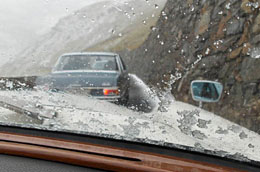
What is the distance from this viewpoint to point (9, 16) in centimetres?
329

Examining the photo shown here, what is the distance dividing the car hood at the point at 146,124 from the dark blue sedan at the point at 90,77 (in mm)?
180

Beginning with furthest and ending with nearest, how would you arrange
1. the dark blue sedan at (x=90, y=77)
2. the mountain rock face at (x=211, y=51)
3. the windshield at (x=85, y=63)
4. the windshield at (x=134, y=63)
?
the mountain rock face at (x=211, y=51) < the windshield at (x=85, y=63) < the dark blue sedan at (x=90, y=77) < the windshield at (x=134, y=63)

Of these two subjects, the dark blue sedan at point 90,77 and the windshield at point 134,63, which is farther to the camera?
the dark blue sedan at point 90,77

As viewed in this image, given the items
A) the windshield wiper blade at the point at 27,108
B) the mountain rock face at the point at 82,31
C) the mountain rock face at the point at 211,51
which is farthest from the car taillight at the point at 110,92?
the windshield wiper blade at the point at 27,108

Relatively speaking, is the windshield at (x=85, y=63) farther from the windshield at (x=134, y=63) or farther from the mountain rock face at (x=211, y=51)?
the mountain rock face at (x=211, y=51)

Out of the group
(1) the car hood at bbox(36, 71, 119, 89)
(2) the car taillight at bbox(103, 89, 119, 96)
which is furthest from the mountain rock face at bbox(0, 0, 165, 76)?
(2) the car taillight at bbox(103, 89, 119, 96)

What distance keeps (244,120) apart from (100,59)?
5.19 ft

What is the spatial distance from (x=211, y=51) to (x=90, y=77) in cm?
140

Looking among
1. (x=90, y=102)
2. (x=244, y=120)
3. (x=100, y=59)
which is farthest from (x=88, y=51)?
(x=244, y=120)

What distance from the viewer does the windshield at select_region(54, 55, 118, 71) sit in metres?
3.27

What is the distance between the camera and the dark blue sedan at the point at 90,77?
311 centimetres

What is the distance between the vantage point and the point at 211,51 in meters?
3.62

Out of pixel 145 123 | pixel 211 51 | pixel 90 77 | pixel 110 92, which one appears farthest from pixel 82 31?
pixel 145 123

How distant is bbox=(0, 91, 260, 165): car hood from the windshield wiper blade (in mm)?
50
